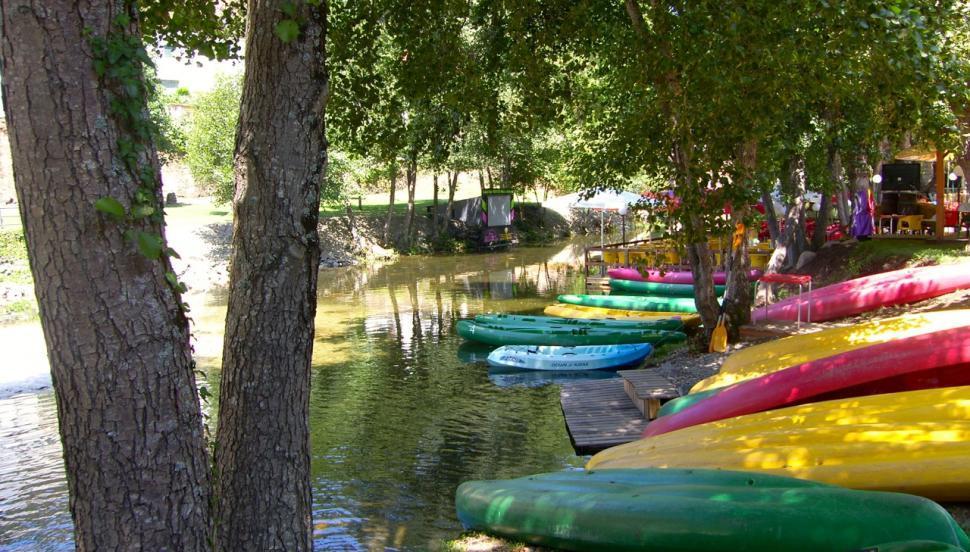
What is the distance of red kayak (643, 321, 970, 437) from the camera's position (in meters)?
8.66

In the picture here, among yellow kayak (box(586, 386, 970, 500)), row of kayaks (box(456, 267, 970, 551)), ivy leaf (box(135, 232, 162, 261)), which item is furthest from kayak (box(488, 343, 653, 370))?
ivy leaf (box(135, 232, 162, 261))

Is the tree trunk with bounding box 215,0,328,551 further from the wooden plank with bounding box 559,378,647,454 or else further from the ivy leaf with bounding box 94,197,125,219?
the wooden plank with bounding box 559,378,647,454

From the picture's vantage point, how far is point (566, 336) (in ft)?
59.6

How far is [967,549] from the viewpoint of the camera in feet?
16.7

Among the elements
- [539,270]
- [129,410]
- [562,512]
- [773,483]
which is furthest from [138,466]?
[539,270]

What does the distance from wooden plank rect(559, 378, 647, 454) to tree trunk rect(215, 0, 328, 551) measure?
7.23 metres

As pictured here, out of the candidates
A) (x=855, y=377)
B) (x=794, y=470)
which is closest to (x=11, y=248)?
(x=855, y=377)

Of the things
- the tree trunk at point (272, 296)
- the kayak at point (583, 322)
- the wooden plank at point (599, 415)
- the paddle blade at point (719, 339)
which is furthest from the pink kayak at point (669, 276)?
the tree trunk at point (272, 296)

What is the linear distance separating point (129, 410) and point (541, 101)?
28.2 feet

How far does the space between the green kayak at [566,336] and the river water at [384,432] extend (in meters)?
0.53

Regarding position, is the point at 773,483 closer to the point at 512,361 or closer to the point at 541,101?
the point at 541,101

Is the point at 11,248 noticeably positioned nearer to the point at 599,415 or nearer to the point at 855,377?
the point at 599,415

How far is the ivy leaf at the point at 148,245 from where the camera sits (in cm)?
324

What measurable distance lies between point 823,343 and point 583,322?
8679 mm
